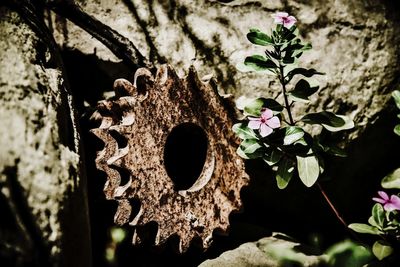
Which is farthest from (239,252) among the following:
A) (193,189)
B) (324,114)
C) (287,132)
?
(324,114)

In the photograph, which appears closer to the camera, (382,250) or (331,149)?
(382,250)

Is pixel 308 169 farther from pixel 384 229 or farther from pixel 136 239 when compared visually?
pixel 136 239

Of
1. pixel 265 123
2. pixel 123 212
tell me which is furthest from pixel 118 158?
pixel 265 123

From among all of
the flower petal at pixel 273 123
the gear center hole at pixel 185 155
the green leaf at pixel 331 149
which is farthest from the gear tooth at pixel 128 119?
the green leaf at pixel 331 149

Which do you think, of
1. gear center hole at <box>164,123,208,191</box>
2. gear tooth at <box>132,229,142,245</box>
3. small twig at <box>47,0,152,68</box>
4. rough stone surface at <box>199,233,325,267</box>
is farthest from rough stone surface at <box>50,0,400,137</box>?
gear tooth at <box>132,229,142,245</box>

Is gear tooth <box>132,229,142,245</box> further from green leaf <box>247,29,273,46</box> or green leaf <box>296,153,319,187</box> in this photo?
green leaf <box>247,29,273,46</box>
